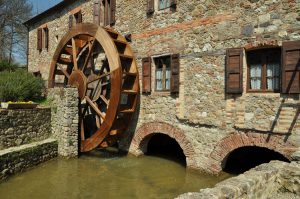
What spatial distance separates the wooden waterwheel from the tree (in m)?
15.2

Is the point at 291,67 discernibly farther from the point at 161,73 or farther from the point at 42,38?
the point at 42,38

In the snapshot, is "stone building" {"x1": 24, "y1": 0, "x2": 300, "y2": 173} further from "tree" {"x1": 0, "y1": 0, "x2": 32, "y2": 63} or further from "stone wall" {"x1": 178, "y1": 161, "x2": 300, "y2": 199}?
"tree" {"x1": 0, "y1": 0, "x2": 32, "y2": 63}

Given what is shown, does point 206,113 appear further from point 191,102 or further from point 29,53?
point 29,53

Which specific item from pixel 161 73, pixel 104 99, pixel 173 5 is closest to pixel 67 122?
pixel 104 99

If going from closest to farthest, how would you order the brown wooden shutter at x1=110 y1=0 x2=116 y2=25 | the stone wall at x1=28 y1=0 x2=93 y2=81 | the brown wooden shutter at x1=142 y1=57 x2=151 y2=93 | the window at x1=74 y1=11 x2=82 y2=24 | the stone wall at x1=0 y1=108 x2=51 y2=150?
1. the stone wall at x1=0 y1=108 x2=51 y2=150
2. the brown wooden shutter at x1=142 y1=57 x2=151 y2=93
3. the brown wooden shutter at x1=110 y1=0 x2=116 y2=25
4. the stone wall at x1=28 y1=0 x2=93 y2=81
5. the window at x1=74 y1=11 x2=82 y2=24

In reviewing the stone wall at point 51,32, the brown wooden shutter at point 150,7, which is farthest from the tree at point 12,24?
the brown wooden shutter at point 150,7

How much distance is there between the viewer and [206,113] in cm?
684

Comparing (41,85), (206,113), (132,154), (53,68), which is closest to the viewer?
(206,113)

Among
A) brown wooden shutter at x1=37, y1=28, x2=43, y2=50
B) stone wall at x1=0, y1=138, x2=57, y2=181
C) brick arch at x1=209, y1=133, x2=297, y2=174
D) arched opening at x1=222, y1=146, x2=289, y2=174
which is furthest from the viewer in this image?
brown wooden shutter at x1=37, y1=28, x2=43, y2=50

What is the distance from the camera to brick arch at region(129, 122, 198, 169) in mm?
7170

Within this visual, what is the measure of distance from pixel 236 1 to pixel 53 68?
6.79 meters

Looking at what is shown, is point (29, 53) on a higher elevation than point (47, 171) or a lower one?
higher

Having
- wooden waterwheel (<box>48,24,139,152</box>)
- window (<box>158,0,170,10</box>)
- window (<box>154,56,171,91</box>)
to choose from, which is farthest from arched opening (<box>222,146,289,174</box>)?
window (<box>158,0,170,10</box>)

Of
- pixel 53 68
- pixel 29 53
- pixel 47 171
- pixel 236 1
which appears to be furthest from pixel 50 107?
pixel 29 53
